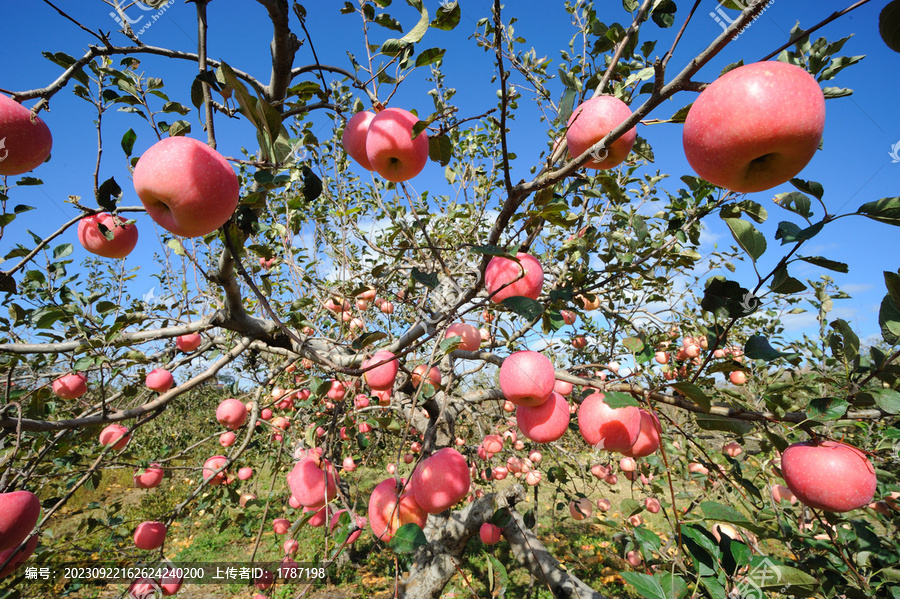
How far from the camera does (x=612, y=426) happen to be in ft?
4.66

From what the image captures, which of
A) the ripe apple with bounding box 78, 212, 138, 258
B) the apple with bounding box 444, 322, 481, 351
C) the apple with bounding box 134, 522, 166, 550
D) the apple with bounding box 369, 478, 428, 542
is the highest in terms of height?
the ripe apple with bounding box 78, 212, 138, 258

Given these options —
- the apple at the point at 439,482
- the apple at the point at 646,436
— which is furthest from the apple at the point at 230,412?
the apple at the point at 646,436

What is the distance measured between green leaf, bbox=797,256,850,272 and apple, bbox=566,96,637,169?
63cm

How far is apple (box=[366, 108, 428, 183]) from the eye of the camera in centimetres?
134

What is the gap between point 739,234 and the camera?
3.85 feet

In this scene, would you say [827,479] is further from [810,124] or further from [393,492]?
[393,492]

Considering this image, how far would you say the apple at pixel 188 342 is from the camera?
299cm

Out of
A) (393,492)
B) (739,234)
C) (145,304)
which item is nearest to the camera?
(739,234)

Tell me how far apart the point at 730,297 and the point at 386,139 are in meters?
1.34

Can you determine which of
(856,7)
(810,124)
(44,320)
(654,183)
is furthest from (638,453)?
(44,320)

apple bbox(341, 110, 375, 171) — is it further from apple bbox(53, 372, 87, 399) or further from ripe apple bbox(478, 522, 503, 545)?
apple bbox(53, 372, 87, 399)

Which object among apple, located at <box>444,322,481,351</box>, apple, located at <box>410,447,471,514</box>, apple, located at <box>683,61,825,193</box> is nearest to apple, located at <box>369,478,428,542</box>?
apple, located at <box>410,447,471,514</box>

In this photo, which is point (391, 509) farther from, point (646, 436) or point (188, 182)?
point (188, 182)

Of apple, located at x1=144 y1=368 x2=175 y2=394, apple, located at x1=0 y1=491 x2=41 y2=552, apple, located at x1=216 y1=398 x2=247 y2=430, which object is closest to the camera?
apple, located at x1=0 y1=491 x2=41 y2=552
